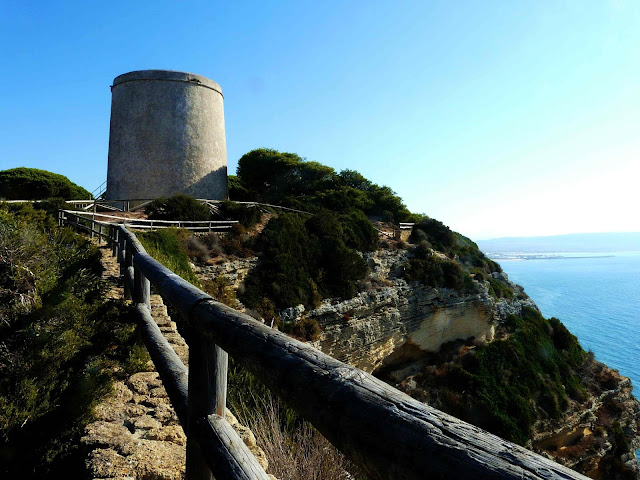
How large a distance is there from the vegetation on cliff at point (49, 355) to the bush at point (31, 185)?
25.7 m

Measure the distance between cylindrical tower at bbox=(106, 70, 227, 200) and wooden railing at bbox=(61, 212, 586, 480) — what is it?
22980 millimetres

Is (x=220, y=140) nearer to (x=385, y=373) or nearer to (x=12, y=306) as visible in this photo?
(x=385, y=373)

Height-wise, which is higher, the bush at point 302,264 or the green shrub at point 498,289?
the bush at point 302,264

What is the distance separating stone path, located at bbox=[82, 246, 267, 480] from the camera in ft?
7.39

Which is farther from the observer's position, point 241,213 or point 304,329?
point 241,213

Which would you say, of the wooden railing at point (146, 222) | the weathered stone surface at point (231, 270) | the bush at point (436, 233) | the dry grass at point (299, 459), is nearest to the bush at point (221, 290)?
the weathered stone surface at point (231, 270)

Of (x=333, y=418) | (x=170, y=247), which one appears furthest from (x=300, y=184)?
(x=333, y=418)

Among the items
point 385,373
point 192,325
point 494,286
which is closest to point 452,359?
point 385,373

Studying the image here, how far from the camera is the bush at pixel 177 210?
55.7ft

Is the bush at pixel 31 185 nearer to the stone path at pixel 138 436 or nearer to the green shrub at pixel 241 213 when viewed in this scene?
the green shrub at pixel 241 213

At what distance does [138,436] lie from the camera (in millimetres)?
2590

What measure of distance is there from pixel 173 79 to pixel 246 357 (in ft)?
81.8

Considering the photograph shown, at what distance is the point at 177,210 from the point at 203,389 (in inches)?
649

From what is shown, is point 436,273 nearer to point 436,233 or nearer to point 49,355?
point 436,233
